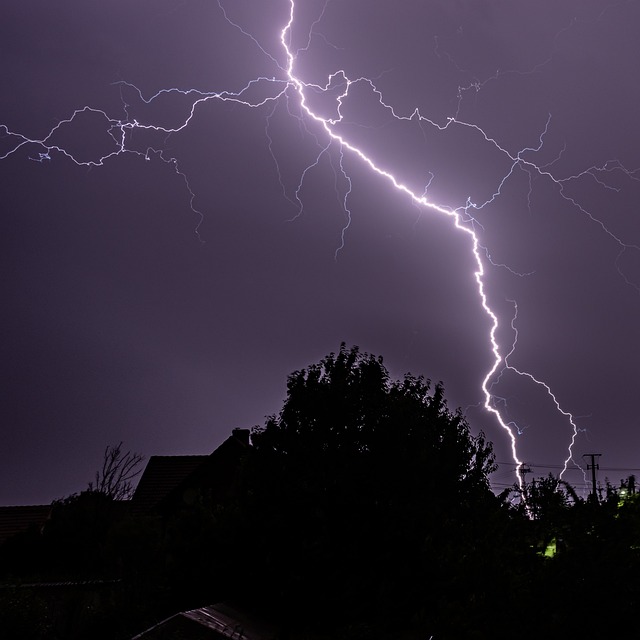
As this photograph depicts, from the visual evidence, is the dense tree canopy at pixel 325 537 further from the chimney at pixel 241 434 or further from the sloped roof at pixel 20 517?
the sloped roof at pixel 20 517

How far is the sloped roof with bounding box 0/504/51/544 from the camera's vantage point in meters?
30.4

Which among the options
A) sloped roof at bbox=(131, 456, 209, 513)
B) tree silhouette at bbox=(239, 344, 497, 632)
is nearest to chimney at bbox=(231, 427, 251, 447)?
sloped roof at bbox=(131, 456, 209, 513)

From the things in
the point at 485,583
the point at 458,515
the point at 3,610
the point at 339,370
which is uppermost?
the point at 339,370

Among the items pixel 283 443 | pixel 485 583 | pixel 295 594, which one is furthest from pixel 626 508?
pixel 283 443

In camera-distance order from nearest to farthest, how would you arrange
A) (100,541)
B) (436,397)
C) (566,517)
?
1. (566,517)
2. (100,541)
3. (436,397)

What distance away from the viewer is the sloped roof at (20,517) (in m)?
30.4

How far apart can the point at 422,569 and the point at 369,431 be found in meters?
2.61

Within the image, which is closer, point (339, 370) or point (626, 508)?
point (626, 508)

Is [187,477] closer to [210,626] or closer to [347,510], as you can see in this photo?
[347,510]

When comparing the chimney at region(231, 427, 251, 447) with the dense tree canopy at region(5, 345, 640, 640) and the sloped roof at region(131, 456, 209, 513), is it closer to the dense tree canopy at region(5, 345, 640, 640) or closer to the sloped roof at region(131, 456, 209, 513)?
the sloped roof at region(131, 456, 209, 513)

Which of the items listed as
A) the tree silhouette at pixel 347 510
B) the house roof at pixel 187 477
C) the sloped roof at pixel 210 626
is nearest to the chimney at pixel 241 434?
the house roof at pixel 187 477

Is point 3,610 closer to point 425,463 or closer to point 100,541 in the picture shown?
point 100,541

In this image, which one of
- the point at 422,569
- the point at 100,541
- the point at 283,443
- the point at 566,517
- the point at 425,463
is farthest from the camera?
the point at 100,541

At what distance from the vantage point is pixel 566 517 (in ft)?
23.2
